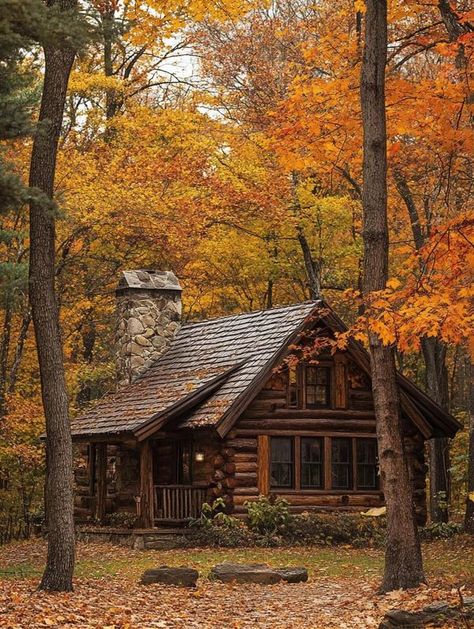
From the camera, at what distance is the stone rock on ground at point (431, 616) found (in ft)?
35.9

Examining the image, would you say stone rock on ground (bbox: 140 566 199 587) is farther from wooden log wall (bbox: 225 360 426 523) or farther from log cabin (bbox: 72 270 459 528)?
wooden log wall (bbox: 225 360 426 523)

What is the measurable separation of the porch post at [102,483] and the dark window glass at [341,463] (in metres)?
5.49

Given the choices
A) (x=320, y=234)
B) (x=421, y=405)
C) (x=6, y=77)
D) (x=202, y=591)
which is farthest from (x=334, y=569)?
(x=320, y=234)

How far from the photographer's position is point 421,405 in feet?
87.5

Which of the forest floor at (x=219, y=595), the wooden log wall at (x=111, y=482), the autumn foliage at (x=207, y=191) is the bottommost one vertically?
the forest floor at (x=219, y=595)

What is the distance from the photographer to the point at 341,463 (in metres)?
26.3

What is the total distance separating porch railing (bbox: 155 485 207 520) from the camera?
24.8 meters

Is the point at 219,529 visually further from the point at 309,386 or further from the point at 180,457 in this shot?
the point at 309,386

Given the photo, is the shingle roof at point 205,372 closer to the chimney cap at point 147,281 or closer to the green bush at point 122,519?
the chimney cap at point 147,281

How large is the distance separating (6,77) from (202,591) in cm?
761

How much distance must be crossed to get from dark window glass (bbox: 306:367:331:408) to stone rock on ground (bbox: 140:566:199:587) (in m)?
10.2

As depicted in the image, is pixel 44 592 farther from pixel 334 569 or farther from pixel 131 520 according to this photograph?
pixel 131 520

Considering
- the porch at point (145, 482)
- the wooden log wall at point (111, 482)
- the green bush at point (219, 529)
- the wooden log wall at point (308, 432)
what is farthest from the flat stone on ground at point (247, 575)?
the wooden log wall at point (111, 482)

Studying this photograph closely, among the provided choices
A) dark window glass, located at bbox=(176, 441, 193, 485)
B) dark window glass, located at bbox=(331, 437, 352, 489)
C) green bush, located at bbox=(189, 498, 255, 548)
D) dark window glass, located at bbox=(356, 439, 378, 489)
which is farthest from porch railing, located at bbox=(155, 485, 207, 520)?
dark window glass, located at bbox=(356, 439, 378, 489)
